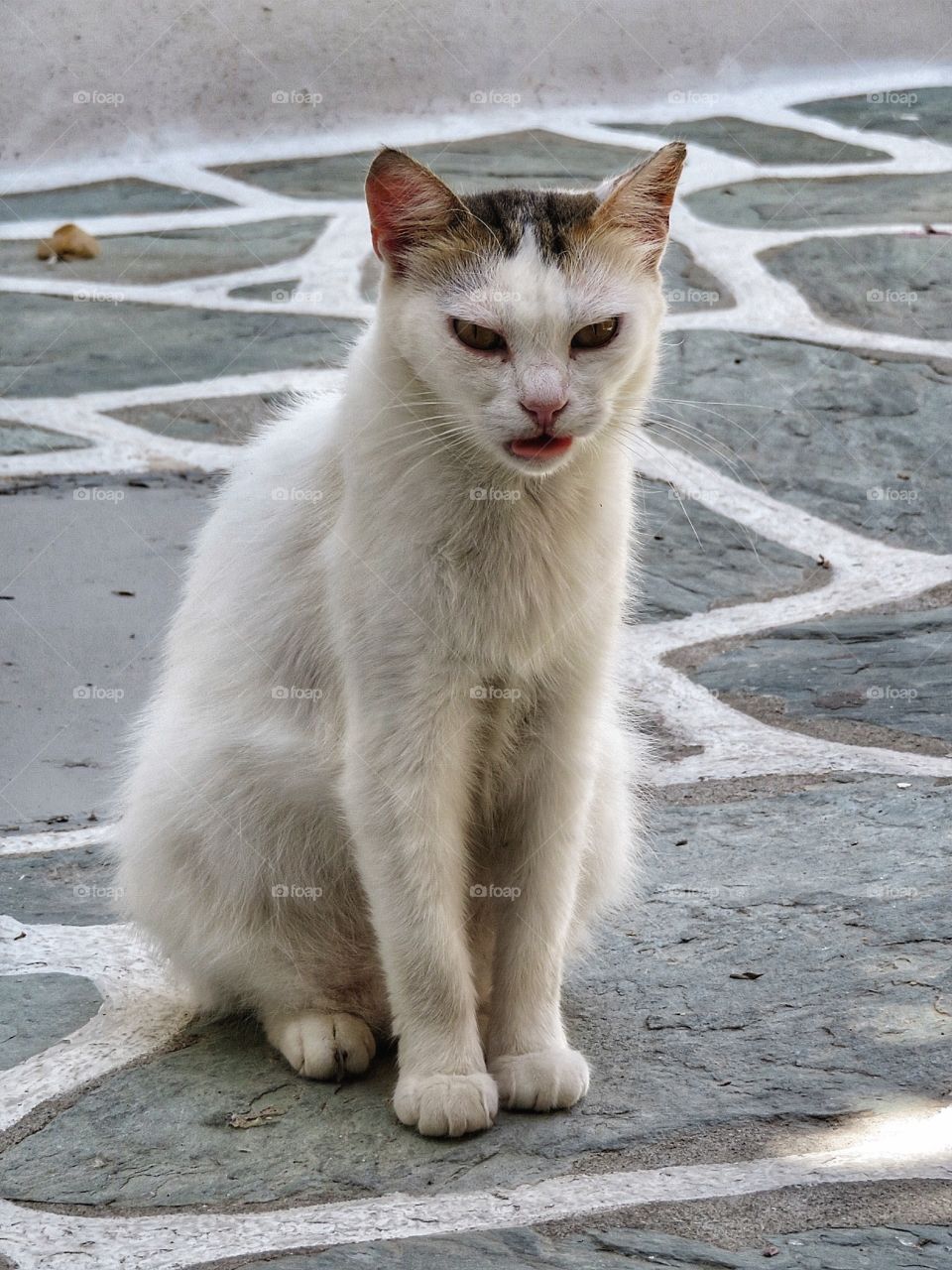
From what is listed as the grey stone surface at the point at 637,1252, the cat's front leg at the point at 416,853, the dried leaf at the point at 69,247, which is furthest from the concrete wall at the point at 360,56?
the grey stone surface at the point at 637,1252

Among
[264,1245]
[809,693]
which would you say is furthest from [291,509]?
[809,693]

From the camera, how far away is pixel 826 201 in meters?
6.33

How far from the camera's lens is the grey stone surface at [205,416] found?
5078 mm

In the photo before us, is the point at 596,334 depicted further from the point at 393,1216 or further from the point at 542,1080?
the point at 393,1216

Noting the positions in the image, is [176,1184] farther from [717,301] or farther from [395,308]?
[717,301]

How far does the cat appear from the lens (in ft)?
8.07

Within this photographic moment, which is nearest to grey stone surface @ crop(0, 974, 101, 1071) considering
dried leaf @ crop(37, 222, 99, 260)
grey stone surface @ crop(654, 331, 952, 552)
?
grey stone surface @ crop(654, 331, 952, 552)

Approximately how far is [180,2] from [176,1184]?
18.8 ft

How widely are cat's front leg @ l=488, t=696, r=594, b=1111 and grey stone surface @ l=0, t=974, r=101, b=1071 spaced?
2.41 ft

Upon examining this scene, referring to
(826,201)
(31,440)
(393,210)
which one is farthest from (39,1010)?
(826,201)

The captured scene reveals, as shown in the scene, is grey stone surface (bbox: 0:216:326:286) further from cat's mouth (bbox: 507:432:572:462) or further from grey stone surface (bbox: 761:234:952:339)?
cat's mouth (bbox: 507:432:572:462)

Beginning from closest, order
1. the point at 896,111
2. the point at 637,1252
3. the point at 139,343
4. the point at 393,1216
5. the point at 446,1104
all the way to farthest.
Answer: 1. the point at 637,1252
2. the point at 393,1216
3. the point at 446,1104
4. the point at 139,343
5. the point at 896,111

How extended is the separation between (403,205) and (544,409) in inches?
18.1

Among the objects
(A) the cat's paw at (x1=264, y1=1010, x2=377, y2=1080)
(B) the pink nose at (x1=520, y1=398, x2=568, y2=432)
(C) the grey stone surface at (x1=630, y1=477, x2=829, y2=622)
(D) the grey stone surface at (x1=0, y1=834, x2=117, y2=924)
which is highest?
(B) the pink nose at (x1=520, y1=398, x2=568, y2=432)
